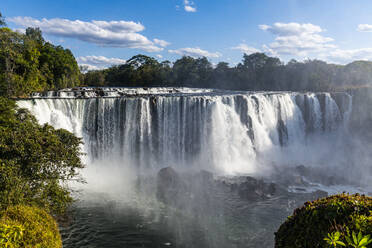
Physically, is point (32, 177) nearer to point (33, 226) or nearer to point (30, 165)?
point (30, 165)

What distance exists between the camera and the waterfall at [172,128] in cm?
1791

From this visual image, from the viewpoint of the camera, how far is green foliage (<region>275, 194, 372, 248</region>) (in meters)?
4.07

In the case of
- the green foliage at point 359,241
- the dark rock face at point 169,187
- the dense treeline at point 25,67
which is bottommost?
the dark rock face at point 169,187

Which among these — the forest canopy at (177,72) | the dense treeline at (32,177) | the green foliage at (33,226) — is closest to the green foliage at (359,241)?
the dense treeline at (32,177)

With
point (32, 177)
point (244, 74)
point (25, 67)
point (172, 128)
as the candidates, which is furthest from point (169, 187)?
point (244, 74)

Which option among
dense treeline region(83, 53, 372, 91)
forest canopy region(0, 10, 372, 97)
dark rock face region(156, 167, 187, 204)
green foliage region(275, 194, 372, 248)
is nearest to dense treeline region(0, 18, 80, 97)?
forest canopy region(0, 10, 372, 97)

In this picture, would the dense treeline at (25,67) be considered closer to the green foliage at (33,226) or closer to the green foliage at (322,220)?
the green foliage at (33,226)

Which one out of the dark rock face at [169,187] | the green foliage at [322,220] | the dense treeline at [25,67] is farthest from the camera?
Result: the dense treeline at [25,67]

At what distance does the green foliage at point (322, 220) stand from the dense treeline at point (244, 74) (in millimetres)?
42175

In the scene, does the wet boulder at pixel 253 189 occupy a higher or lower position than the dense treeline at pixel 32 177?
lower

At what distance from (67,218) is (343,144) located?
2314 cm

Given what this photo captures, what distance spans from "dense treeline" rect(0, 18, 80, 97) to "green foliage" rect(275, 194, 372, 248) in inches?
895

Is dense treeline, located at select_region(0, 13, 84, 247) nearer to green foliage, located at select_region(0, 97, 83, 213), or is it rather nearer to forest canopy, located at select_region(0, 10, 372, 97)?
green foliage, located at select_region(0, 97, 83, 213)

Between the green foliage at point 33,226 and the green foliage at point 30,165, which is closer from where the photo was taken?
the green foliage at point 33,226
